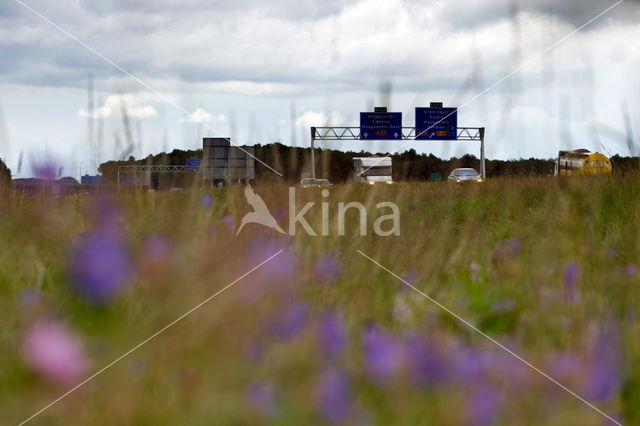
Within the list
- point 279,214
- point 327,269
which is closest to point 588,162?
point 279,214

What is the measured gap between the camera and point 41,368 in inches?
70.5

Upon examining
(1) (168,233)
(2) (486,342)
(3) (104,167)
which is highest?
(3) (104,167)

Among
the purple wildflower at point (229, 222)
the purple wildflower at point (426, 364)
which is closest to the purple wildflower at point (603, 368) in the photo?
the purple wildflower at point (426, 364)

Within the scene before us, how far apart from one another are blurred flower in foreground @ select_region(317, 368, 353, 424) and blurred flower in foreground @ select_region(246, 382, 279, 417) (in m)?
0.10

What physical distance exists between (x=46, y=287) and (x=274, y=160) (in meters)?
2.69

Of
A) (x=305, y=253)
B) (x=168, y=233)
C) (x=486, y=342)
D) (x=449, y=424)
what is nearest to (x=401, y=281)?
(x=305, y=253)

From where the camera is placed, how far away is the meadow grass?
1459mm

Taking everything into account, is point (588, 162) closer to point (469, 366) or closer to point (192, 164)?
point (192, 164)

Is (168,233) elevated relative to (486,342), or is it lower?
elevated

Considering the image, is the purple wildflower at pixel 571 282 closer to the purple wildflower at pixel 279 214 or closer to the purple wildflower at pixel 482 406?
the purple wildflower at pixel 482 406

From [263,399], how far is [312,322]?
0.60 meters

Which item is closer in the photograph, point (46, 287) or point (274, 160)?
point (46, 287)

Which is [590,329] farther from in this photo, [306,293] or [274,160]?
[274,160]

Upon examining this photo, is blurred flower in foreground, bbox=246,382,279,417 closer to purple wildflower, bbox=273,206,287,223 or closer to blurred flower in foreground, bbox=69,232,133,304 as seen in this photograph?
blurred flower in foreground, bbox=69,232,133,304
